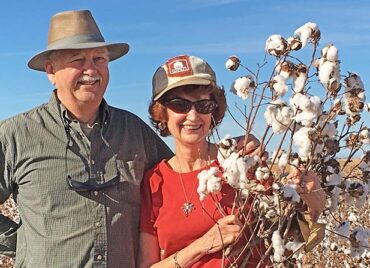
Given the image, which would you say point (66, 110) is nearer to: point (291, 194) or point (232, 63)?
point (232, 63)

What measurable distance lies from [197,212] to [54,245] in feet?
2.59

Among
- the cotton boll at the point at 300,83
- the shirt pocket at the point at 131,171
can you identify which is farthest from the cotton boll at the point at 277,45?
the shirt pocket at the point at 131,171

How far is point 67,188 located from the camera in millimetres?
3758

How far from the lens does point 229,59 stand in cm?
297

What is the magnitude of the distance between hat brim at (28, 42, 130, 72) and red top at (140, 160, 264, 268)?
0.72 meters

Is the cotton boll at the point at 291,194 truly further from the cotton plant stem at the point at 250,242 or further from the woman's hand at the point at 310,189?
the cotton plant stem at the point at 250,242

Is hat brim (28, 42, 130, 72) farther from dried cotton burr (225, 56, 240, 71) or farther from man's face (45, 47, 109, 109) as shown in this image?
dried cotton burr (225, 56, 240, 71)

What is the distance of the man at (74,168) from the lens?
372cm

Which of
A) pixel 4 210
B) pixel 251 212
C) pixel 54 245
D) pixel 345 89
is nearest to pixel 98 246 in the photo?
pixel 54 245

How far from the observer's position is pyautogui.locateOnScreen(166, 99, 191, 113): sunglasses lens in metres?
3.67

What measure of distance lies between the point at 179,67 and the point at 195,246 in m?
0.93

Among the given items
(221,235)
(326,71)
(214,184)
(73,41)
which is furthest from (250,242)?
(73,41)

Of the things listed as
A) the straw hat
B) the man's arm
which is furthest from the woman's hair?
the man's arm

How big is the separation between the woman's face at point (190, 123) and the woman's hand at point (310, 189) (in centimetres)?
85
